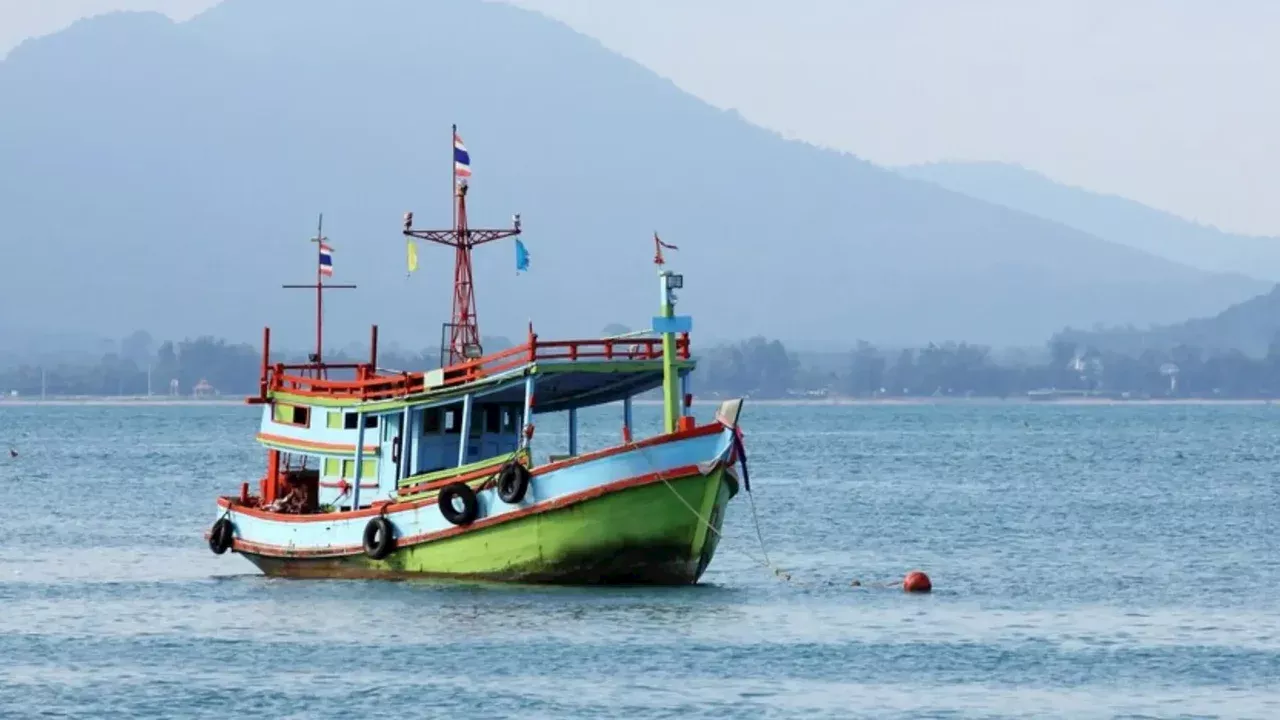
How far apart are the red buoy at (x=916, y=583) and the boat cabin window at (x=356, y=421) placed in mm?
11239

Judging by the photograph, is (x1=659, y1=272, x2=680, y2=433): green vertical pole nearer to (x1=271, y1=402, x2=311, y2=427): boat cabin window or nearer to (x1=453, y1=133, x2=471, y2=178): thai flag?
(x1=453, y1=133, x2=471, y2=178): thai flag

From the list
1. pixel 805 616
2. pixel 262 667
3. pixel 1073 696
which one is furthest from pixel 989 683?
pixel 262 667

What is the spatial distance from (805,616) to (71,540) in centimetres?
2764

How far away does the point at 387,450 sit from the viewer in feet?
160

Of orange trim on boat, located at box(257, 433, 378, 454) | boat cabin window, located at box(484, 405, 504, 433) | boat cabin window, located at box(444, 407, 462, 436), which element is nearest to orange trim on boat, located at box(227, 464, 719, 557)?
orange trim on boat, located at box(257, 433, 378, 454)

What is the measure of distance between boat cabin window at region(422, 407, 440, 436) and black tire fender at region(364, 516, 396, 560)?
78.9 inches

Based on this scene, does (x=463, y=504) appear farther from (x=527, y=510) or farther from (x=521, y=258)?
(x=521, y=258)

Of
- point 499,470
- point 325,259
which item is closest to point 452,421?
point 499,470

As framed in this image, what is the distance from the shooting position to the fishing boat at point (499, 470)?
147 feet

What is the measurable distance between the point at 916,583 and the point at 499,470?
32.2 ft

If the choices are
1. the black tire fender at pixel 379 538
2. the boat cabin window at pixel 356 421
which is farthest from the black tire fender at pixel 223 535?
the black tire fender at pixel 379 538

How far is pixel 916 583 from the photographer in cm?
5016

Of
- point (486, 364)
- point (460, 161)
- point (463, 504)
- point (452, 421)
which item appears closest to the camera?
point (463, 504)

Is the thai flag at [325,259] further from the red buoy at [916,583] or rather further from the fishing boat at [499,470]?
the red buoy at [916,583]
